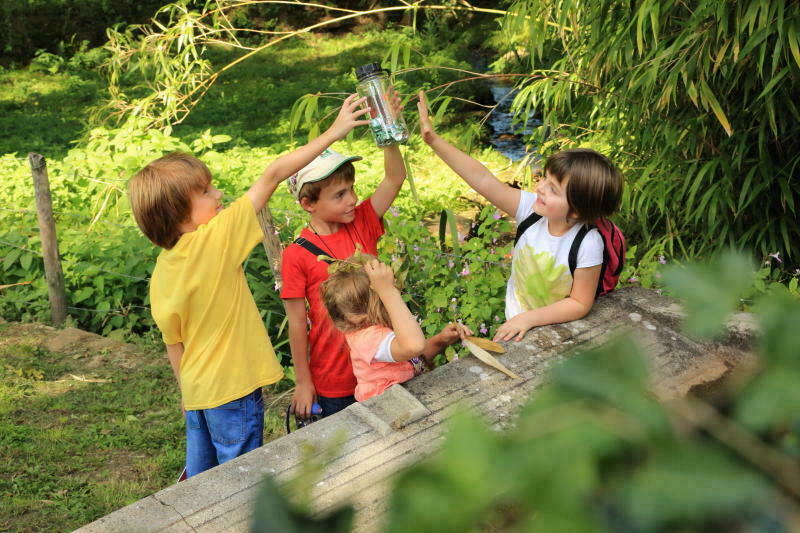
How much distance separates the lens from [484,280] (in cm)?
322

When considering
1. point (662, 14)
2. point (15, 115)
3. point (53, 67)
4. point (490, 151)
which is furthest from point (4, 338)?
point (53, 67)

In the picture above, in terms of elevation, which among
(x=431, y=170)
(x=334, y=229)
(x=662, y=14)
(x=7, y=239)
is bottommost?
(x=431, y=170)

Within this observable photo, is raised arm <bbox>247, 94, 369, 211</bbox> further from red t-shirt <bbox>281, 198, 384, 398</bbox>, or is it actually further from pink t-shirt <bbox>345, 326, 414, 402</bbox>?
pink t-shirt <bbox>345, 326, 414, 402</bbox>

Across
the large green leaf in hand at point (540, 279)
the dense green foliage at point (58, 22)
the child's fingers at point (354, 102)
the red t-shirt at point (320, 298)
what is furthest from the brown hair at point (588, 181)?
the dense green foliage at point (58, 22)

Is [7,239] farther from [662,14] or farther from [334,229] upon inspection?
[662,14]

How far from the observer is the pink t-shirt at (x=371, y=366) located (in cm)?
230

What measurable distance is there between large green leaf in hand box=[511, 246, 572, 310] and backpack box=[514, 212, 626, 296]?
2.1 inches

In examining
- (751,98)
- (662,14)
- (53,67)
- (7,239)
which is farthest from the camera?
(53,67)

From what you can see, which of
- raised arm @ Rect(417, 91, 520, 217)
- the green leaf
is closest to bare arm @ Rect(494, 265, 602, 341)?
raised arm @ Rect(417, 91, 520, 217)

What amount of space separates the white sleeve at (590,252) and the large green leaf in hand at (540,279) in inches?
2.4

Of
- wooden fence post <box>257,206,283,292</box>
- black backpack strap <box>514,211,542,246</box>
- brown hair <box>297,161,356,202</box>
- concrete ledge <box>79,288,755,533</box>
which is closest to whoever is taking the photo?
concrete ledge <box>79,288,755,533</box>

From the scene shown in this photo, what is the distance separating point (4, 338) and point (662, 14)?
3.81 m

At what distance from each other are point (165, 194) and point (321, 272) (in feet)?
2.00

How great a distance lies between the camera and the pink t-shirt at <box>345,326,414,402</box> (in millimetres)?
2305
